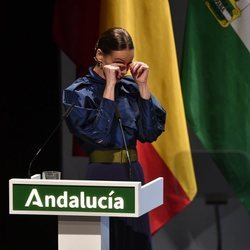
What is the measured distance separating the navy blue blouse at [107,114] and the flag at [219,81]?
0.64 m

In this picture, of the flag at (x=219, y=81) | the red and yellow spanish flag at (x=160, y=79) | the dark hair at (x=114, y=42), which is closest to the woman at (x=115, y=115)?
the dark hair at (x=114, y=42)

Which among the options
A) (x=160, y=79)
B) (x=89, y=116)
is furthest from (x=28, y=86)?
(x=89, y=116)

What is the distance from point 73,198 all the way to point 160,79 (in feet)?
4.30

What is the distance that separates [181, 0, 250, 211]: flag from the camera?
10.9ft

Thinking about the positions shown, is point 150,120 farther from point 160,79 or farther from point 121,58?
point 160,79

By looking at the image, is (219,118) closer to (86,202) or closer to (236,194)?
(236,194)

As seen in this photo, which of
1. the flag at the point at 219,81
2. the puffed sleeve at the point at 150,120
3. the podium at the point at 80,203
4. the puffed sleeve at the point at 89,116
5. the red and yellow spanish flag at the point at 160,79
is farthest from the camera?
the flag at the point at 219,81

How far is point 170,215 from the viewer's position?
11.0 ft

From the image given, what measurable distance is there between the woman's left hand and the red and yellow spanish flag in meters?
0.58

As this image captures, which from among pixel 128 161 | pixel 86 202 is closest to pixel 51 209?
pixel 86 202

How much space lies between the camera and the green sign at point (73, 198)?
2.04m

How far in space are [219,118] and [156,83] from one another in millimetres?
348

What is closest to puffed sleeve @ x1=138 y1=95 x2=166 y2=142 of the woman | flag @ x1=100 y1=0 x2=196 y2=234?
the woman

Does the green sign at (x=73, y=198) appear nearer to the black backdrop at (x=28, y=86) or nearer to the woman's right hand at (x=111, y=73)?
the woman's right hand at (x=111, y=73)
